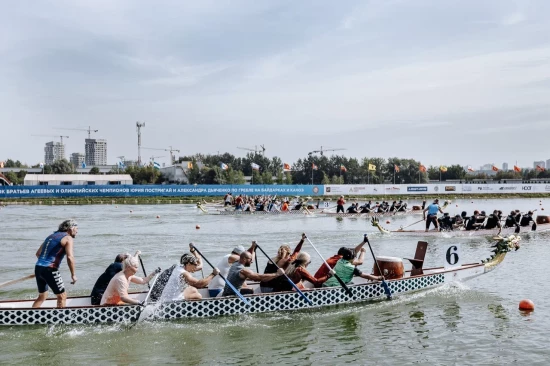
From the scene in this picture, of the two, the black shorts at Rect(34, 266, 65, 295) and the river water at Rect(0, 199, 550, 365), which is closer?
the river water at Rect(0, 199, 550, 365)

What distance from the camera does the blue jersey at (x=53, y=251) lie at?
34.9 ft

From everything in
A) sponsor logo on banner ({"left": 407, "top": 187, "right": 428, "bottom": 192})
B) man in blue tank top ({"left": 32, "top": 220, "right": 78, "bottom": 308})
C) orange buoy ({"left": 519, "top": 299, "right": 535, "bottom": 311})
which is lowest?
orange buoy ({"left": 519, "top": 299, "right": 535, "bottom": 311})

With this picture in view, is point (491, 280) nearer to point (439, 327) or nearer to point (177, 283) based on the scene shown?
point (439, 327)

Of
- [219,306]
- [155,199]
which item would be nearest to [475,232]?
[219,306]

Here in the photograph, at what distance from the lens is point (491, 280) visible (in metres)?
16.5

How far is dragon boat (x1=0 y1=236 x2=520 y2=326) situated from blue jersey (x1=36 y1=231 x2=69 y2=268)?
0.98 meters

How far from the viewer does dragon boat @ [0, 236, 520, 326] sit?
1109 cm

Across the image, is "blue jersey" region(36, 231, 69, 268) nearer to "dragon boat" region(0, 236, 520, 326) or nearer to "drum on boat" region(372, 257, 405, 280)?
A: "dragon boat" region(0, 236, 520, 326)

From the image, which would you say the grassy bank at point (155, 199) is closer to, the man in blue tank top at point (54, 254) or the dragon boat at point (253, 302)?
the dragon boat at point (253, 302)

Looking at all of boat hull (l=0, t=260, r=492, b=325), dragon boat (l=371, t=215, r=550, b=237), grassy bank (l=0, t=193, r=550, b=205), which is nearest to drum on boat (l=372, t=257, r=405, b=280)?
boat hull (l=0, t=260, r=492, b=325)

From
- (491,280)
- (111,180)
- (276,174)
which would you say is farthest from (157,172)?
(491,280)

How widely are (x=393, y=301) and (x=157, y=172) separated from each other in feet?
411

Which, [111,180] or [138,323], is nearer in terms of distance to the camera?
[138,323]

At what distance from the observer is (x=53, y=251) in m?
10.7
